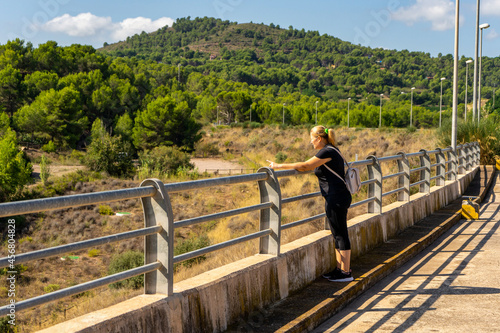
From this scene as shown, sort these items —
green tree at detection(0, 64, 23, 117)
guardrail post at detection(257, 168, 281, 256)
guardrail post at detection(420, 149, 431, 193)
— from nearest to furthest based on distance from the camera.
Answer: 1. guardrail post at detection(257, 168, 281, 256)
2. guardrail post at detection(420, 149, 431, 193)
3. green tree at detection(0, 64, 23, 117)

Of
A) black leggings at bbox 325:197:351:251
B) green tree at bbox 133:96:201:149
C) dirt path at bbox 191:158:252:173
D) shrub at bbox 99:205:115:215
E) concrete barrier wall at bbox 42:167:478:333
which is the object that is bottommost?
shrub at bbox 99:205:115:215

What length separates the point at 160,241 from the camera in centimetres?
414

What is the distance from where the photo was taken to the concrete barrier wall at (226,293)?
144 inches

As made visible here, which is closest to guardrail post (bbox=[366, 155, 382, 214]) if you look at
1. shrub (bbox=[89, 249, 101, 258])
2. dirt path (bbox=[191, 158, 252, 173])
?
shrub (bbox=[89, 249, 101, 258])

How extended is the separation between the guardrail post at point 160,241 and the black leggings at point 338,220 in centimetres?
264

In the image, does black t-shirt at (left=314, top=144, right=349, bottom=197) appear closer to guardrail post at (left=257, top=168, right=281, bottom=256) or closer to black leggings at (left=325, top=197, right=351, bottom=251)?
black leggings at (left=325, top=197, right=351, bottom=251)

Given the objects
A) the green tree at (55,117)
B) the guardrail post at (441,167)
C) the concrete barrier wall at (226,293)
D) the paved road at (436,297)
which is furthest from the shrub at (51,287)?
the green tree at (55,117)

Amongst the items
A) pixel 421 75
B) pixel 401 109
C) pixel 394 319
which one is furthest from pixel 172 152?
pixel 421 75

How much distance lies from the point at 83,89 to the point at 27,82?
7.40m

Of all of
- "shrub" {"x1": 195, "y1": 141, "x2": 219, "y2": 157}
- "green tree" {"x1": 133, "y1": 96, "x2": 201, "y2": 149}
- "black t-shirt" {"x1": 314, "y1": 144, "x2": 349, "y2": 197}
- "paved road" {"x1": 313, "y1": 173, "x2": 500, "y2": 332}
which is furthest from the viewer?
"shrub" {"x1": 195, "y1": 141, "x2": 219, "y2": 157}

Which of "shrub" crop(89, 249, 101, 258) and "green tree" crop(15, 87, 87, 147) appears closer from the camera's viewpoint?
"shrub" crop(89, 249, 101, 258)

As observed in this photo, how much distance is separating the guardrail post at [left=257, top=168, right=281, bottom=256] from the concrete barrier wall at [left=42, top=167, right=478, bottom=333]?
0.13m

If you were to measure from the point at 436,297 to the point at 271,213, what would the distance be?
7.49ft

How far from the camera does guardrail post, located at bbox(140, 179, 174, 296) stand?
409cm
